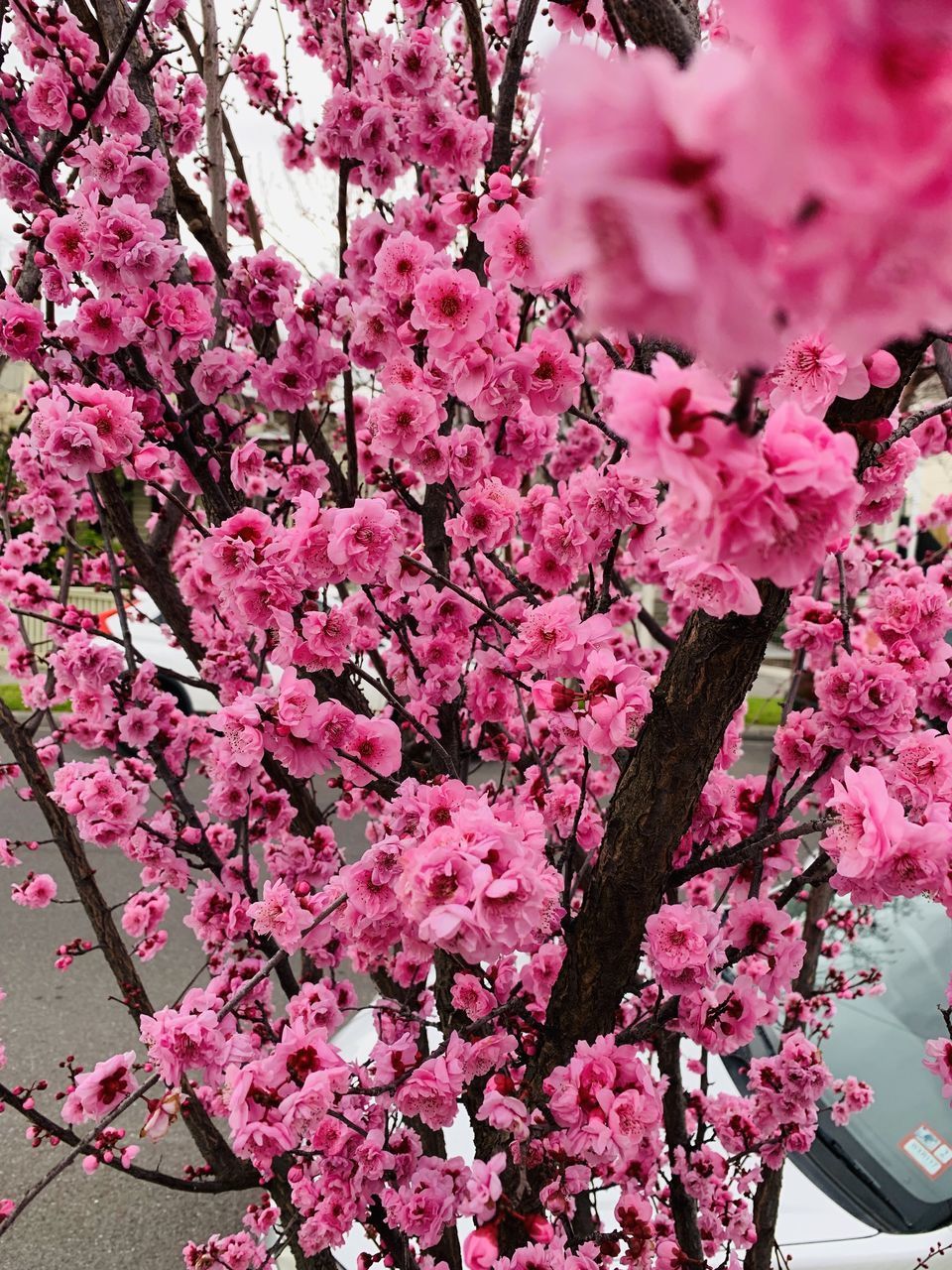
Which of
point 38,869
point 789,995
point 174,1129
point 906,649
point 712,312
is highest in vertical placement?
point 712,312

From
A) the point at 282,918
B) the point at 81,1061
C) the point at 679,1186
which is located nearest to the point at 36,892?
the point at 81,1061

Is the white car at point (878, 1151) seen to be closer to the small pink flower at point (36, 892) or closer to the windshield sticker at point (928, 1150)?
the windshield sticker at point (928, 1150)

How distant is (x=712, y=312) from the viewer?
32 cm

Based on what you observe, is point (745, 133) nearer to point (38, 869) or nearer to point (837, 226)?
point (837, 226)

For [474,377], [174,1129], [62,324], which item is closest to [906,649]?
[474,377]

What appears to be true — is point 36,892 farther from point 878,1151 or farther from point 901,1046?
point 901,1046

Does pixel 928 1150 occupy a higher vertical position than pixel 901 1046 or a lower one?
lower

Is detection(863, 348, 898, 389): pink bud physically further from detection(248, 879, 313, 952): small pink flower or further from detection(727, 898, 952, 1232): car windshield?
detection(727, 898, 952, 1232): car windshield

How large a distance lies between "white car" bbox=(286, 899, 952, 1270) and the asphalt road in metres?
1.12

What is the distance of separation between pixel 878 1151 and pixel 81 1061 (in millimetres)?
3596

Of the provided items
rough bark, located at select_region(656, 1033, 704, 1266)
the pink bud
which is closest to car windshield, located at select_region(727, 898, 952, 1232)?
rough bark, located at select_region(656, 1033, 704, 1266)

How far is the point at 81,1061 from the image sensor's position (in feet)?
13.0

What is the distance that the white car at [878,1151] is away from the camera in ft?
7.18

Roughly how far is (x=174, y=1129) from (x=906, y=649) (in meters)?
3.76
